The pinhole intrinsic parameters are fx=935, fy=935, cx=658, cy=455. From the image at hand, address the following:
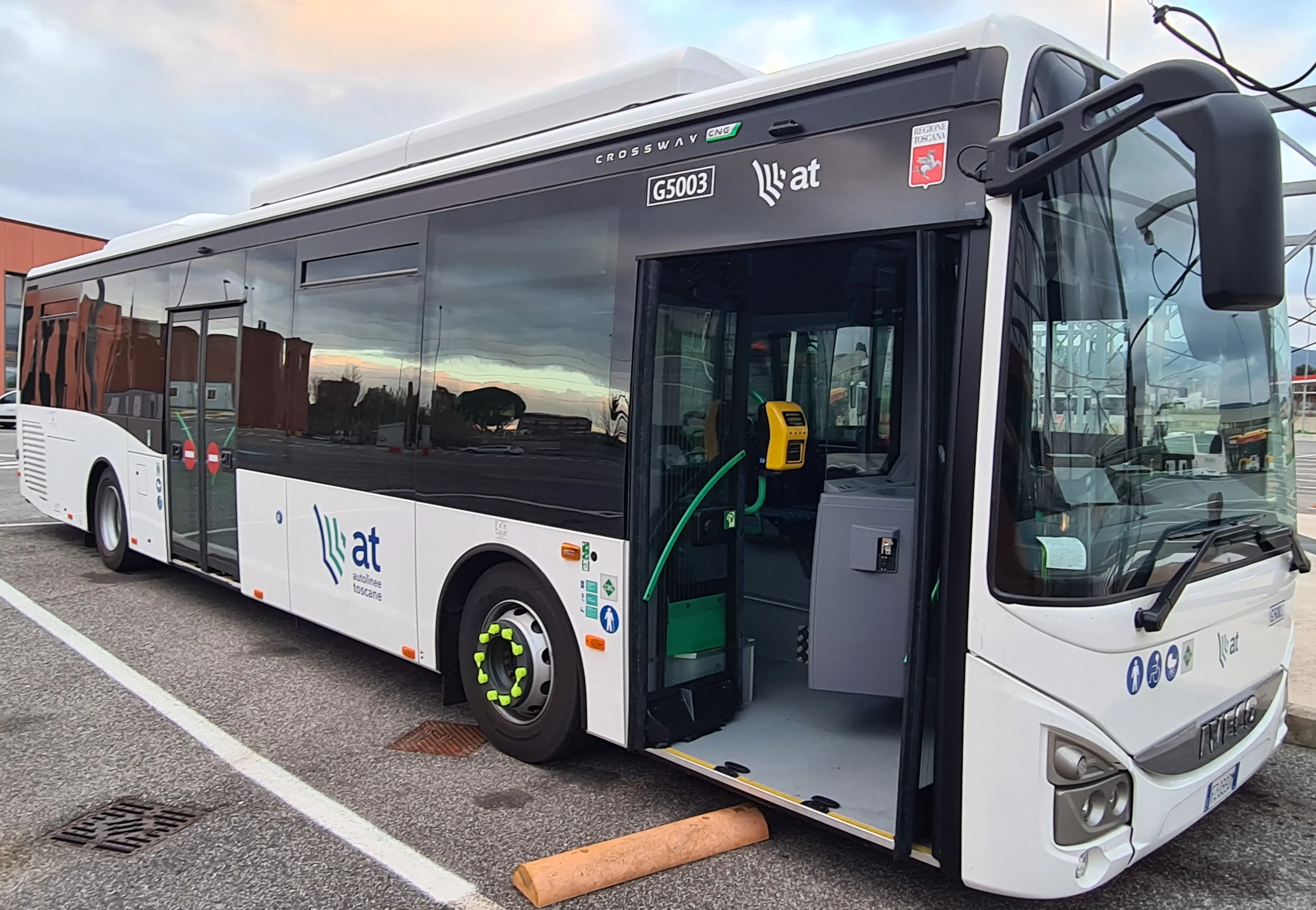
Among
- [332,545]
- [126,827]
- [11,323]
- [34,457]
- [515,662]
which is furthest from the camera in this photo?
[11,323]

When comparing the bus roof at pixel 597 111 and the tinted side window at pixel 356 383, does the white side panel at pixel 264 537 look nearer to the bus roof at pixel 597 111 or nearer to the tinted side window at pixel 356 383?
the tinted side window at pixel 356 383

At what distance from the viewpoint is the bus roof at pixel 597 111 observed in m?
2.99

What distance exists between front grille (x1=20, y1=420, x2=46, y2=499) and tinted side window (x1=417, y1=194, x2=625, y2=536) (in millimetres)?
7662

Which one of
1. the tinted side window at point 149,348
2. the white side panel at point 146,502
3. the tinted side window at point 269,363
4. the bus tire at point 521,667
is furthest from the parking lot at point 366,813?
the tinted side window at point 149,348

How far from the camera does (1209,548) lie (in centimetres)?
313

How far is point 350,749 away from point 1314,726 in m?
4.96

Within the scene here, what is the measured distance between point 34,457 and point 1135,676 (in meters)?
11.5

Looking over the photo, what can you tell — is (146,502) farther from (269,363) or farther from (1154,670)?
(1154,670)

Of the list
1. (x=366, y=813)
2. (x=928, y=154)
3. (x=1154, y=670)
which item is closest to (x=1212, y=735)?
(x=1154, y=670)

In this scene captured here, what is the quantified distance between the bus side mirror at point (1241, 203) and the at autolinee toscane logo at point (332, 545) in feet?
15.2

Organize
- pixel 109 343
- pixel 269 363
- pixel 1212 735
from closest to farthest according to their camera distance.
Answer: pixel 1212 735 → pixel 269 363 → pixel 109 343

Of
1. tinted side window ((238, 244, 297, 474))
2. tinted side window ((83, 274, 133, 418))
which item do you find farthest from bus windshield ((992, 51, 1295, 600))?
tinted side window ((83, 274, 133, 418))

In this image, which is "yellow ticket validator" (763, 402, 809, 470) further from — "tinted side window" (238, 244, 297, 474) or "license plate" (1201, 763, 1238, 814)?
"tinted side window" (238, 244, 297, 474)

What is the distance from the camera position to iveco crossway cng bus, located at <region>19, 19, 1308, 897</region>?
2.83 m
